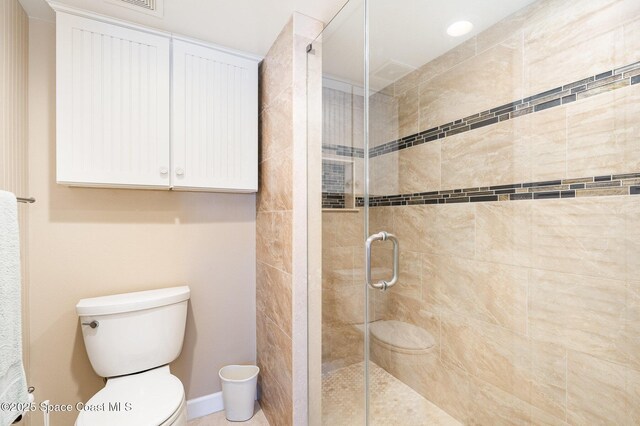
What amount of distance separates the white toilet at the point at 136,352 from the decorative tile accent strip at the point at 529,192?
1164mm

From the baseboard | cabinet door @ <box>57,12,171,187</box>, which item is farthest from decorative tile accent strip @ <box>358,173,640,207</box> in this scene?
the baseboard

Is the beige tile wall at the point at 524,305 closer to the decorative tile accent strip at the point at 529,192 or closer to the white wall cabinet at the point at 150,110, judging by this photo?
the decorative tile accent strip at the point at 529,192

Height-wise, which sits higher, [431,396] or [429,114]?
[429,114]

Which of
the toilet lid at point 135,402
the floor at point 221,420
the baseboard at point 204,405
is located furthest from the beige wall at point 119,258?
the toilet lid at point 135,402

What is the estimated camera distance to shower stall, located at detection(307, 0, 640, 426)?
91cm

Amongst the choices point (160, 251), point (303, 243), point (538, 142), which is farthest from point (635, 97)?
point (160, 251)

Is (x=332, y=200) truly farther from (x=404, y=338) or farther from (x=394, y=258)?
(x=404, y=338)

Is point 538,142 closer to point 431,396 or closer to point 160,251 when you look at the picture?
point 431,396

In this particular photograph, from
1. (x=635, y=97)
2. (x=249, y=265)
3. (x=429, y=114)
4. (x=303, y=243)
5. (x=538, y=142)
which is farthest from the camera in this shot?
(x=249, y=265)

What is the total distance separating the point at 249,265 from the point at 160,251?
1.79ft

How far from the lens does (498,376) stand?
1.20 m

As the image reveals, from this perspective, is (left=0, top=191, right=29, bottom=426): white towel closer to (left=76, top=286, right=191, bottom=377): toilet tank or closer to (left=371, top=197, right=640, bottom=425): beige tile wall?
(left=76, top=286, right=191, bottom=377): toilet tank

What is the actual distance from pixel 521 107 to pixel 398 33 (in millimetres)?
612

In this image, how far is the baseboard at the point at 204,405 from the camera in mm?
1707
